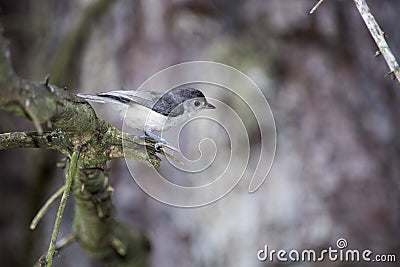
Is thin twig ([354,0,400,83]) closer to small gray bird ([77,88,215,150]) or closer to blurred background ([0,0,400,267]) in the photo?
small gray bird ([77,88,215,150])

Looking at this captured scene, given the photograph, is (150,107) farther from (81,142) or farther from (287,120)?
(287,120)

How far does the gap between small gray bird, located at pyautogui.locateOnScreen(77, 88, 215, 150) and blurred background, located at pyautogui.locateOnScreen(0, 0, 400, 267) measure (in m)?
1.38

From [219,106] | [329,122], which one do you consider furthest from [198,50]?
[329,122]

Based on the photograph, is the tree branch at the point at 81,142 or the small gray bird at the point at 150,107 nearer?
the tree branch at the point at 81,142

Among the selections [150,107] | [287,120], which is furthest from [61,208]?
[287,120]

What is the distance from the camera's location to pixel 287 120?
2742mm

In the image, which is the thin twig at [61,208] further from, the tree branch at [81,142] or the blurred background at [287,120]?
the blurred background at [287,120]

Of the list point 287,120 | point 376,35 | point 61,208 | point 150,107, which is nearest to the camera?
point 376,35

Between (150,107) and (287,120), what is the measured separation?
1532 mm

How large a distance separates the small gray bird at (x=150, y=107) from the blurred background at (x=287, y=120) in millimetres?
1379

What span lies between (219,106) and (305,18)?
60 cm

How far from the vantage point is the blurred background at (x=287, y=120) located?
8.81 ft

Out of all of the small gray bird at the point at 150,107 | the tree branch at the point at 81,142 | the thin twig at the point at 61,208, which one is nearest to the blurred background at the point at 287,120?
the tree branch at the point at 81,142

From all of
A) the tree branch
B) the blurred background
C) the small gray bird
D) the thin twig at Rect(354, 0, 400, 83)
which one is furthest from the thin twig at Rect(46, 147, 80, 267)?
the blurred background
